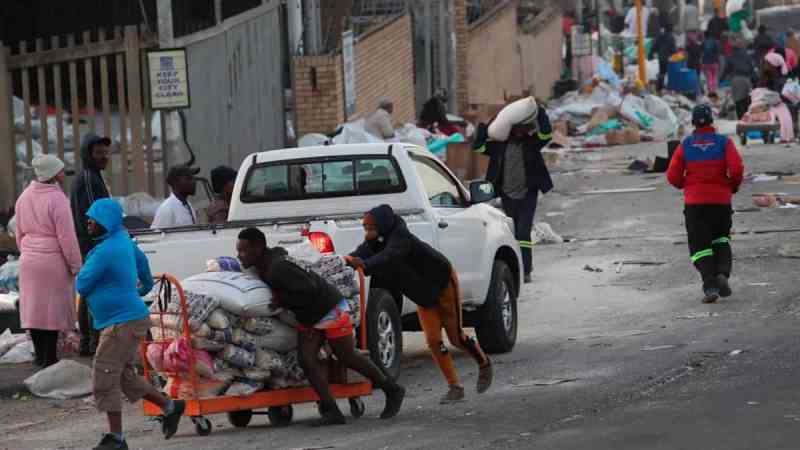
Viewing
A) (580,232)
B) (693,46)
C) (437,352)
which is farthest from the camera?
(693,46)

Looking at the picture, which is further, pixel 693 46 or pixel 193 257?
pixel 693 46

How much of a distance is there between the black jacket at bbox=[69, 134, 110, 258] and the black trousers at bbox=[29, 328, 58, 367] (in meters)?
0.80

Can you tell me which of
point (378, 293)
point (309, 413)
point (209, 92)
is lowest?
point (309, 413)

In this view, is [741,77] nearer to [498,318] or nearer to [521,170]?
[521,170]

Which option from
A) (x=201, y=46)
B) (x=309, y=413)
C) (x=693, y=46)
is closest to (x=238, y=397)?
(x=309, y=413)

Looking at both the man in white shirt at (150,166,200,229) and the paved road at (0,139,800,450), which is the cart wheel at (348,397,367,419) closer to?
the paved road at (0,139,800,450)

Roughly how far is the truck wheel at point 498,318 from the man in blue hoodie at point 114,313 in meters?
3.65

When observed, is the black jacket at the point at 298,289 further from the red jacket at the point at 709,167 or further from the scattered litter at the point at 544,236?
the scattered litter at the point at 544,236

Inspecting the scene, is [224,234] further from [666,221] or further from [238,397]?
[666,221]

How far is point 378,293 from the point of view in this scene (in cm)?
1150

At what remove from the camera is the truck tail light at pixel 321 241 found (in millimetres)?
11641

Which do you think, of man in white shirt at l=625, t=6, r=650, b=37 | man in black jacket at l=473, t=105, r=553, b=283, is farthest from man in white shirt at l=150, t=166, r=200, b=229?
man in white shirt at l=625, t=6, r=650, b=37

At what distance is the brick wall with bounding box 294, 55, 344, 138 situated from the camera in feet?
86.4

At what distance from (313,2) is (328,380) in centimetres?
1483
